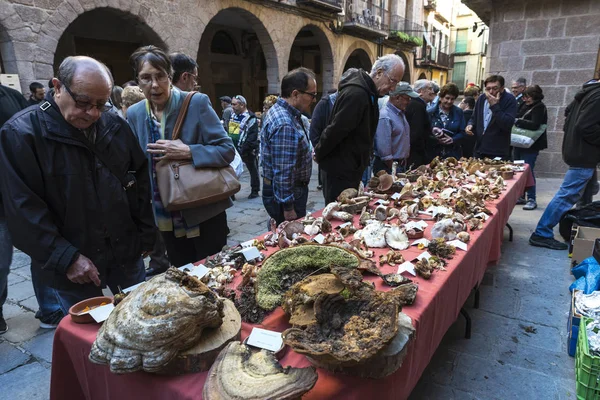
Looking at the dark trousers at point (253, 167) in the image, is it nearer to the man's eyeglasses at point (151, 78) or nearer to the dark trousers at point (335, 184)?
the dark trousers at point (335, 184)

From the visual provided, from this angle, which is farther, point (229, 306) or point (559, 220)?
point (559, 220)

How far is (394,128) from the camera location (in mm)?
3961

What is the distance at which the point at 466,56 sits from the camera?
32.5 m

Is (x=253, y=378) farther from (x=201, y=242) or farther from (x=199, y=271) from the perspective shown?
(x=201, y=242)

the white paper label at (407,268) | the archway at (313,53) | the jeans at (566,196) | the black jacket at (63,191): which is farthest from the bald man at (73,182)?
the archway at (313,53)

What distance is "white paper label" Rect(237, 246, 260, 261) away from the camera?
1.86 m

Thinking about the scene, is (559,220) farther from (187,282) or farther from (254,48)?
(254,48)

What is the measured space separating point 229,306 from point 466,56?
37144 mm

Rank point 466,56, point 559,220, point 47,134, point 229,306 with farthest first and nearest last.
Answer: point 466,56 → point 559,220 → point 47,134 → point 229,306

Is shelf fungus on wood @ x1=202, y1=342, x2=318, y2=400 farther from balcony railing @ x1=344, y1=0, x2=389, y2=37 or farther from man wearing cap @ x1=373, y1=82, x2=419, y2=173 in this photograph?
balcony railing @ x1=344, y1=0, x2=389, y2=37

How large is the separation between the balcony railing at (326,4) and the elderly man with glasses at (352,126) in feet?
35.5

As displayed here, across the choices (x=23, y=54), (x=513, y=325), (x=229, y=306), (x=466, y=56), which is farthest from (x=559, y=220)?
(x=466, y=56)

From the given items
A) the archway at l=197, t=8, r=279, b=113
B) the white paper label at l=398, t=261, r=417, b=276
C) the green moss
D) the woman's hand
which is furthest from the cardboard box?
the archway at l=197, t=8, r=279, b=113

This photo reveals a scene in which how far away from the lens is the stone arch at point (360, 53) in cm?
1605
